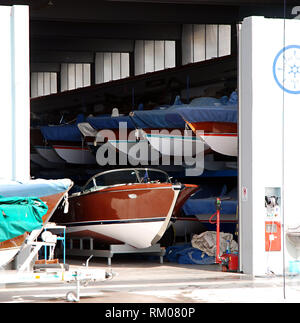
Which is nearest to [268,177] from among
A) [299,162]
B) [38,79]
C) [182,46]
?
[299,162]

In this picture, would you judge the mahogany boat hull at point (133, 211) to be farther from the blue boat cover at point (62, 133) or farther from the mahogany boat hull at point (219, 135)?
the blue boat cover at point (62, 133)

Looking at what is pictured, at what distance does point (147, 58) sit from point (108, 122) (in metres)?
7.12

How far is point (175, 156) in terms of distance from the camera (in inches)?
738

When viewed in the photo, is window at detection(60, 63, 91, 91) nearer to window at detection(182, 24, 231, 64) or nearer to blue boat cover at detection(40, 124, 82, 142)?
window at detection(182, 24, 231, 64)

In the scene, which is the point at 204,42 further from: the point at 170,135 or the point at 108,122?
the point at 170,135

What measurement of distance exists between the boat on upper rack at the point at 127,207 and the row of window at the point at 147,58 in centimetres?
741

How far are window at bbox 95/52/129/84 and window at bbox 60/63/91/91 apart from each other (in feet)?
3.66

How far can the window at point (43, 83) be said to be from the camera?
33.7 metres

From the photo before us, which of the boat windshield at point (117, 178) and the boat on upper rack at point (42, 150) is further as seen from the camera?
the boat on upper rack at point (42, 150)

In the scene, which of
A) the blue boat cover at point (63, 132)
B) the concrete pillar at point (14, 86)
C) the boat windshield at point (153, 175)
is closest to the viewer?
the concrete pillar at point (14, 86)

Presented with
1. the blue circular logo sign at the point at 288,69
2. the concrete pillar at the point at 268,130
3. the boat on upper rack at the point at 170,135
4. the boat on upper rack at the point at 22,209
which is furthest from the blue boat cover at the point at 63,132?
the boat on upper rack at the point at 22,209

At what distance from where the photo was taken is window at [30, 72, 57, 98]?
110 feet

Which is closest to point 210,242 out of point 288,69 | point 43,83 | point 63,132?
point 288,69
